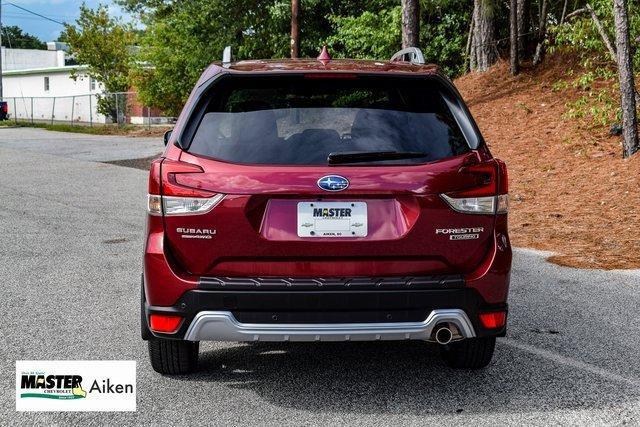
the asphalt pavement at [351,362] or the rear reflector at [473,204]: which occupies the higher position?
the rear reflector at [473,204]

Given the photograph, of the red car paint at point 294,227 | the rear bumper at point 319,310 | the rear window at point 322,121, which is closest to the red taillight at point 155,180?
the red car paint at point 294,227

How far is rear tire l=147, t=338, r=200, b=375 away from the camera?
4.74 metres

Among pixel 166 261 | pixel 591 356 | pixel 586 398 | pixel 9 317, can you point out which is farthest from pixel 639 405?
pixel 9 317

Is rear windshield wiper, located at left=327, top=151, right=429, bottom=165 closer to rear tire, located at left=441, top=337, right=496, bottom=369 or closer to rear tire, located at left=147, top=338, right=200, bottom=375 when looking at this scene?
rear tire, located at left=441, top=337, right=496, bottom=369

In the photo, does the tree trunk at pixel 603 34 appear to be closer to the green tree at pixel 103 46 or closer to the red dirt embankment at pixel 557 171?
the red dirt embankment at pixel 557 171

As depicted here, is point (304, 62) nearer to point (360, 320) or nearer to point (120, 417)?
point (360, 320)

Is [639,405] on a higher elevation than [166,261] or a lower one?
lower

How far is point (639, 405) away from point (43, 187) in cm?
1337

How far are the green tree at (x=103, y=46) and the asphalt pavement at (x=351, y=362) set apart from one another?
47.9 metres

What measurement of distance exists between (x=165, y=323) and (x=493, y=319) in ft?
5.49

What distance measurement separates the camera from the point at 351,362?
523 cm

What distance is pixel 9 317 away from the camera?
6246 mm

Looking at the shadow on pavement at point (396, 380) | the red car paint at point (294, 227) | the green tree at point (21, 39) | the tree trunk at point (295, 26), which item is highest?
the green tree at point (21, 39)

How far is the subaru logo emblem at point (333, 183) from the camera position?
4162 mm
